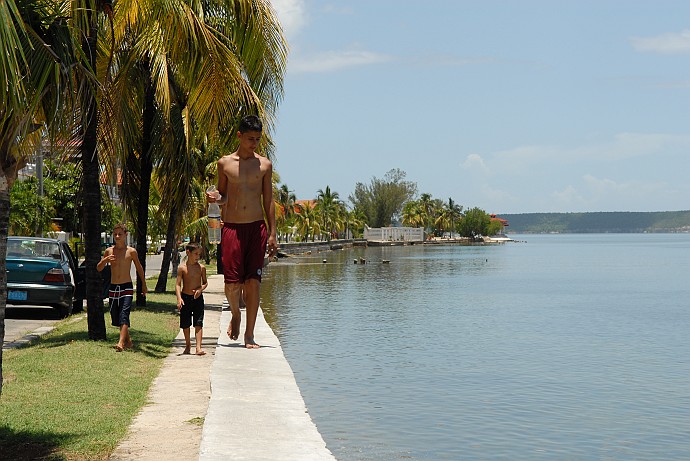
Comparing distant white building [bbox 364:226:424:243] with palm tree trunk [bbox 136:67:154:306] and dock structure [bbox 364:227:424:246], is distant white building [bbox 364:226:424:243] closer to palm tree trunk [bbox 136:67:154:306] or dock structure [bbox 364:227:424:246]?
dock structure [bbox 364:227:424:246]

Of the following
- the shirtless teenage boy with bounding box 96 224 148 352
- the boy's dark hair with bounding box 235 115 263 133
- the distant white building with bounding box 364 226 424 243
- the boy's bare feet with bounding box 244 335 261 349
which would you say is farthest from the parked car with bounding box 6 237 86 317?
the distant white building with bounding box 364 226 424 243

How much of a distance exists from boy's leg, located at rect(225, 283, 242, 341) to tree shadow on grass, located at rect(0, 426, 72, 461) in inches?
90.8

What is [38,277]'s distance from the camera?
18859 millimetres

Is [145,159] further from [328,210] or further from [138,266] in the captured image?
[328,210]

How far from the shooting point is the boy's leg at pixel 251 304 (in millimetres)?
9555

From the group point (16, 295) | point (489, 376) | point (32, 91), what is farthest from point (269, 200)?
point (16, 295)

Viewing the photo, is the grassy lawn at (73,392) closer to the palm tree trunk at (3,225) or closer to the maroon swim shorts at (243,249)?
the palm tree trunk at (3,225)

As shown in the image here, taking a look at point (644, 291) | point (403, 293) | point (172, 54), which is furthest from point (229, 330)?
point (644, 291)

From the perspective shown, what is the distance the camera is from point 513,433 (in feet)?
A: 39.7

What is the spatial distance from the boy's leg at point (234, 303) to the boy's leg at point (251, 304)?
9 cm

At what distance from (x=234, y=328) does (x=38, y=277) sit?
9.80 m

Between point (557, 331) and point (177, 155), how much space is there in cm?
1136

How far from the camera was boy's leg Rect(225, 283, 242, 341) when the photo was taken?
9.60 m

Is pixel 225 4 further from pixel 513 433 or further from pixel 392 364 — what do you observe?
pixel 513 433
